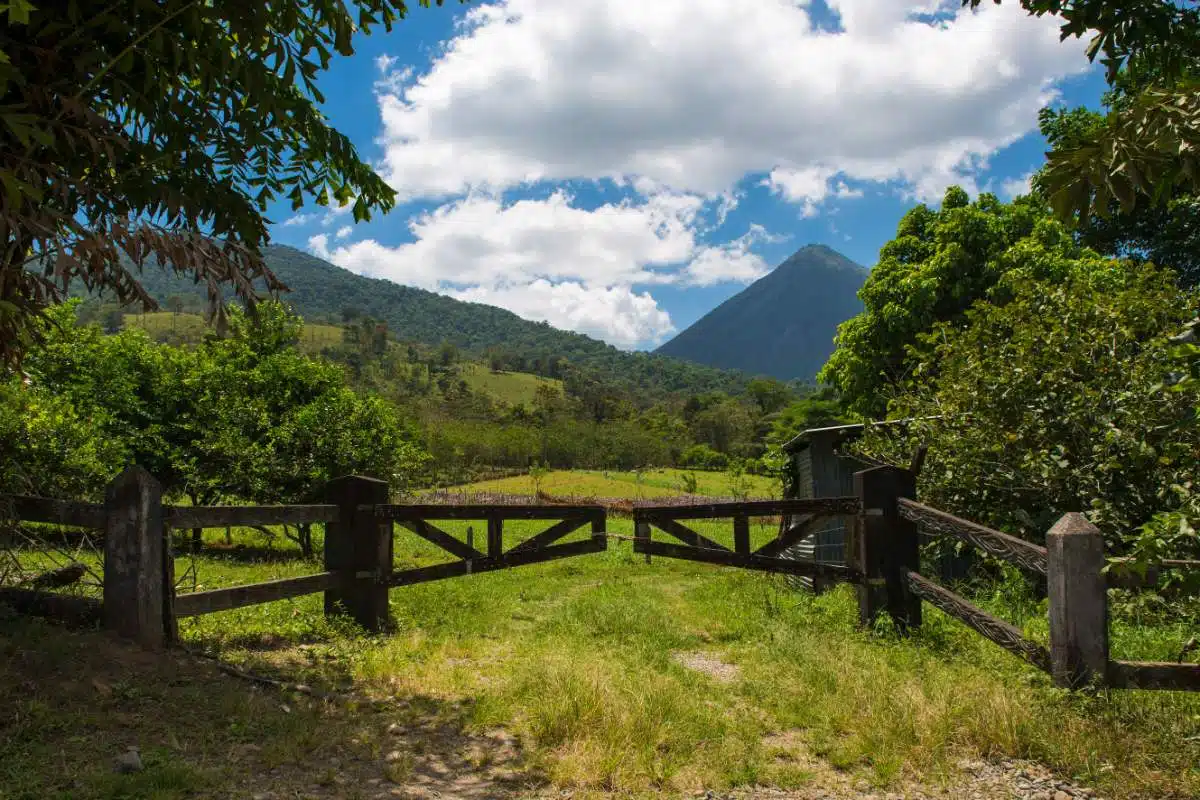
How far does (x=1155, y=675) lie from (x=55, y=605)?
697cm

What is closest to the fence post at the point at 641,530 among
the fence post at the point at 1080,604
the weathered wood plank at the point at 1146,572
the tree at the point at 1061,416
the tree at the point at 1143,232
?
the tree at the point at 1061,416

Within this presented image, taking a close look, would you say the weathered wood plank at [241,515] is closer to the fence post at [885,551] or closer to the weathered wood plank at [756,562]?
the weathered wood plank at [756,562]

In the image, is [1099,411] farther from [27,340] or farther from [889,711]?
[27,340]

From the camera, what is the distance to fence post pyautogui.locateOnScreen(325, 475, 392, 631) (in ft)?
23.2

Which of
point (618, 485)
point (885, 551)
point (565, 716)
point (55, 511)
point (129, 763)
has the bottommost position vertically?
point (618, 485)

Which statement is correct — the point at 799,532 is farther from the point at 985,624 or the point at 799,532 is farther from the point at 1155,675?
the point at 1155,675

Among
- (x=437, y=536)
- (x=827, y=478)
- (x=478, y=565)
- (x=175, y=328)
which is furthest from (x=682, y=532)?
(x=175, y=328)

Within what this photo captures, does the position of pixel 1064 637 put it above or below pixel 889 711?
above

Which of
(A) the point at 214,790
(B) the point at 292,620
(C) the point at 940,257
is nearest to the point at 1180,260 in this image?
(C) the point at 940,257

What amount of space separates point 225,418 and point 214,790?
13615 mm

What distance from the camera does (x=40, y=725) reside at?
12.7 ft

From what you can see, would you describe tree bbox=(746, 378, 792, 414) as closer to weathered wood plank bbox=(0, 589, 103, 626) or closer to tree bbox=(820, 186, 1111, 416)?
tree bbox=(820, 186, 1111, 416)

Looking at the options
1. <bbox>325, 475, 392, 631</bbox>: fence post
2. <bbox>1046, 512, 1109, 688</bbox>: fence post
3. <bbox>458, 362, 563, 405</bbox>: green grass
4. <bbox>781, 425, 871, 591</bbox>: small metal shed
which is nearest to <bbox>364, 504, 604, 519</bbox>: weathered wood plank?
<bbox>325, 475, 392, 631</bbox>: fence post

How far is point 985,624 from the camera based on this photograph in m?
5.29
